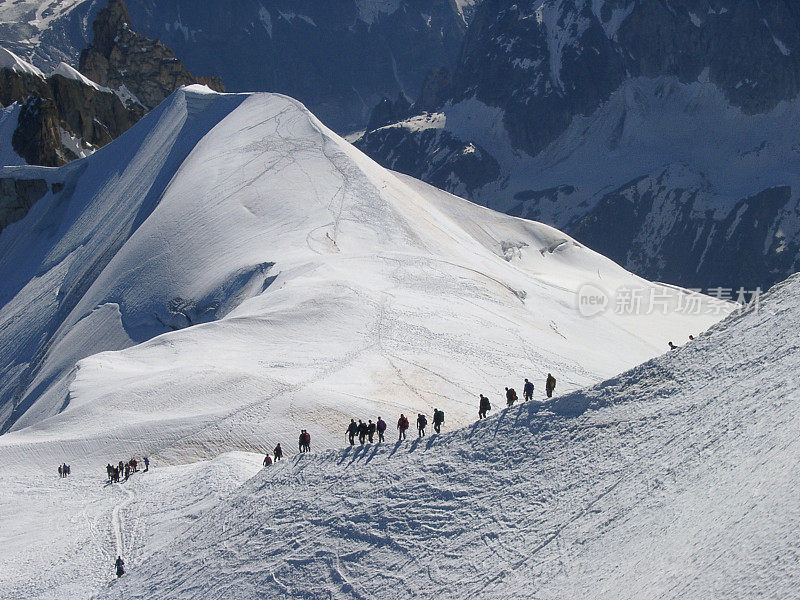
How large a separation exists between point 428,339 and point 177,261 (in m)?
22.9

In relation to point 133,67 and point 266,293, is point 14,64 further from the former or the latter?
point 266,293

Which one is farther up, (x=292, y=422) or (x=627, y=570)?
(x=292, y=422)

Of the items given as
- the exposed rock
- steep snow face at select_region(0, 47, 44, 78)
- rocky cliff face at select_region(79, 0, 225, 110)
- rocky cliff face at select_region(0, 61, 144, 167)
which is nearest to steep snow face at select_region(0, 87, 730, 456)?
the exposed rock

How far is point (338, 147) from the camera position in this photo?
3061 inches

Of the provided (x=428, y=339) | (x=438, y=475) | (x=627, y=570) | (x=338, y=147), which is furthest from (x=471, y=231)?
(x=627, y=570)

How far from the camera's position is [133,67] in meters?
160

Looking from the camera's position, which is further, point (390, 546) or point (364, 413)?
point (364, 413)

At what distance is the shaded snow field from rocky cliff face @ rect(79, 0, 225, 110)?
61708 mm

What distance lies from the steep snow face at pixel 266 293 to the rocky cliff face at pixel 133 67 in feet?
205

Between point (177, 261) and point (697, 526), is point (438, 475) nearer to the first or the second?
point (697, 526)

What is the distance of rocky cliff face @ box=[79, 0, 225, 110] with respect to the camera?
516 feet

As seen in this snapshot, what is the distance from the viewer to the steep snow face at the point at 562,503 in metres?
18.6

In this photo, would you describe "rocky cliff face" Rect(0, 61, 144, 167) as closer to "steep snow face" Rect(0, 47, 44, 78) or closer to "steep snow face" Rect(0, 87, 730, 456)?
"steep snow face" Rect(0, 47, 44, 78)

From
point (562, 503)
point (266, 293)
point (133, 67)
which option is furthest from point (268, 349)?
point (133, 67)
